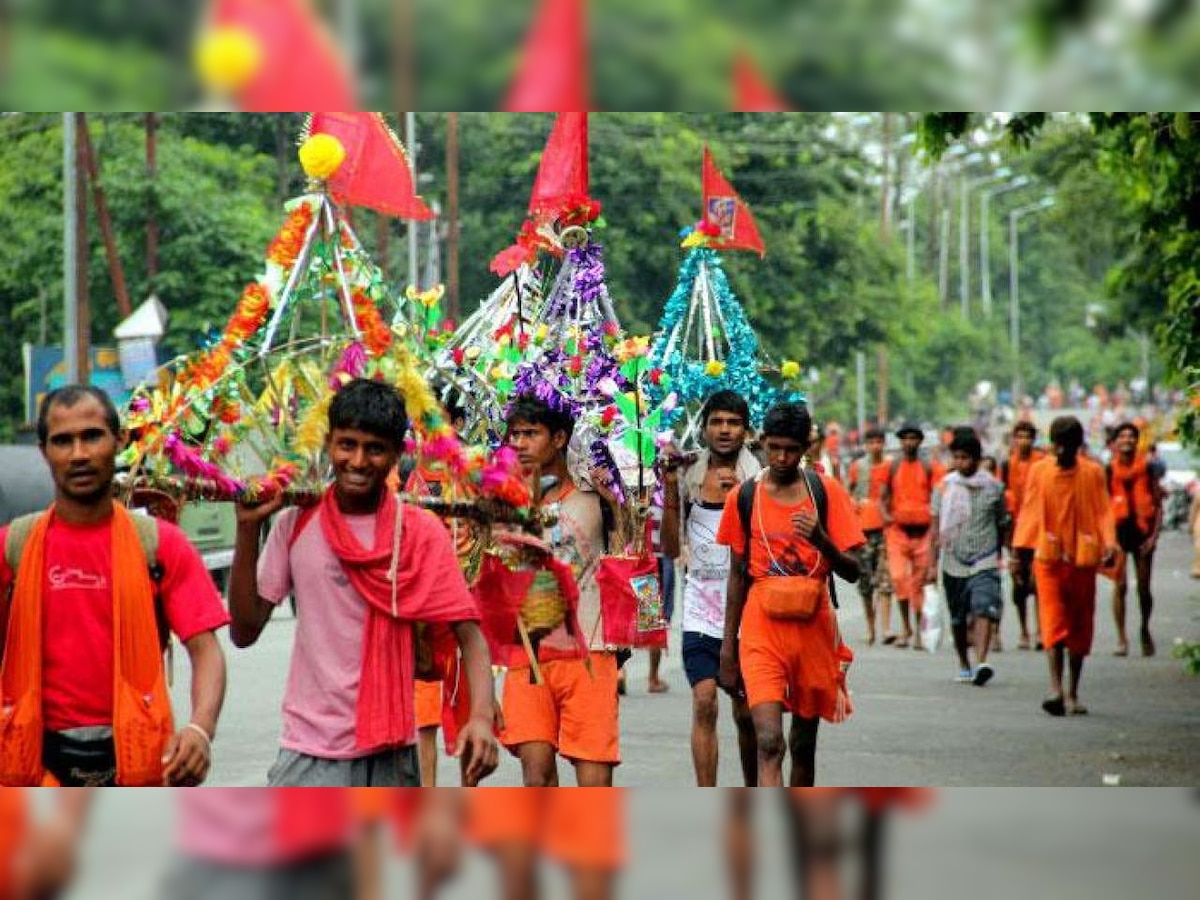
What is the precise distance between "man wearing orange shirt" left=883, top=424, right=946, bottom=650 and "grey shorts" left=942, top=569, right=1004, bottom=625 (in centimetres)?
213

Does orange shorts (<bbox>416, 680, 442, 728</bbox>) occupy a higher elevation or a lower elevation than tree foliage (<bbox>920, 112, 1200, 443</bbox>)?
lower

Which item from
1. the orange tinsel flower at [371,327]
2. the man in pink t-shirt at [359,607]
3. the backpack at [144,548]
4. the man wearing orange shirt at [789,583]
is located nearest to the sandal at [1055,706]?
the man wearing orange shirt at [789,583]

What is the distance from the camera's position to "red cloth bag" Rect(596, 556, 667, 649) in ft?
28.1

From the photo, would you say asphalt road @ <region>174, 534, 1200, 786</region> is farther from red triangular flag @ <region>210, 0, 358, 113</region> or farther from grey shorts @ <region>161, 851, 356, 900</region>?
grey shorts @ <region>161, 851, 356, 900</region>

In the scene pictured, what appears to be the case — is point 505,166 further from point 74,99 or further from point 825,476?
point 74,99

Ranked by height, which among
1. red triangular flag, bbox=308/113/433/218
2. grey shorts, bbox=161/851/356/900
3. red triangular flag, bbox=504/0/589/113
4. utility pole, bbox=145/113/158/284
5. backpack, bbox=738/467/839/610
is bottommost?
grey shorts, bbox=161/851/356/900

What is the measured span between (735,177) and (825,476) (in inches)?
1183

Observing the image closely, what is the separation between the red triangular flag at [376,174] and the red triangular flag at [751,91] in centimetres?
466

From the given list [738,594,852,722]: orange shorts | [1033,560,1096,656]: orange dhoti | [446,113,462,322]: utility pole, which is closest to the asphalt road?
[1033,560,1096,656]: orange dhoti

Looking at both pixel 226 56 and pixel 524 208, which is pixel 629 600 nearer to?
pixel 226 56

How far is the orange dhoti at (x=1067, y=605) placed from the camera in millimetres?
13500

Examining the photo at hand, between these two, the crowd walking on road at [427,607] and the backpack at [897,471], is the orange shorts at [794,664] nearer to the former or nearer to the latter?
the crowd walking on road at [427,607]

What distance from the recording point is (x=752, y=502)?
8.77m

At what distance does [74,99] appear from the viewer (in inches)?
141
